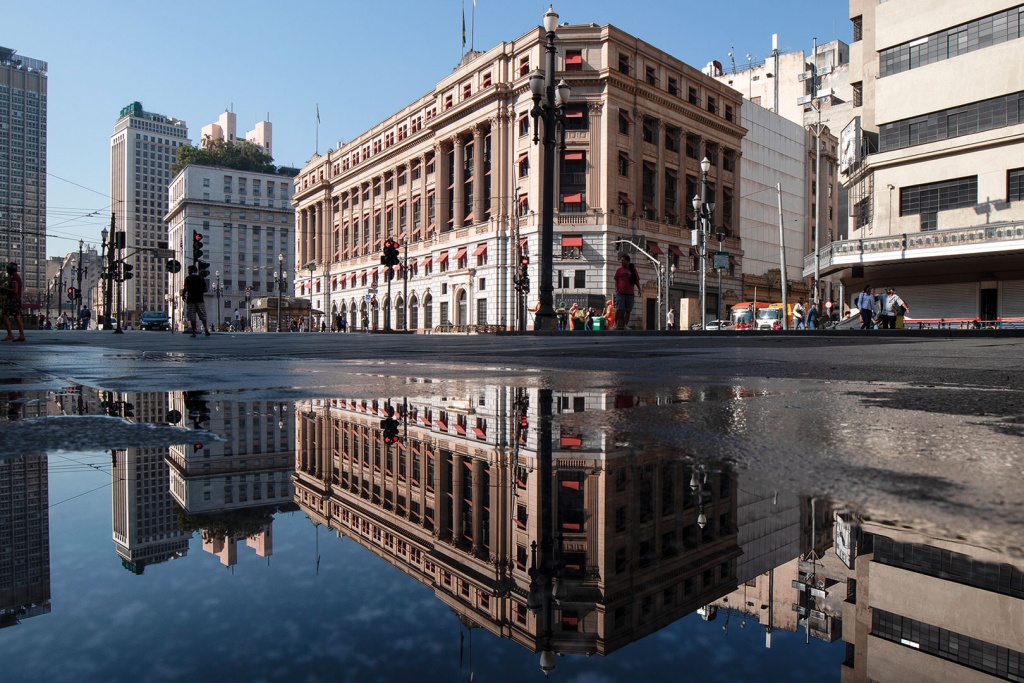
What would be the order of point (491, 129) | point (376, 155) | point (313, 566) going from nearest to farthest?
point (313, 566) → point (491, 129) → point (376, 155)

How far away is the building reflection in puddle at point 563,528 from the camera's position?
2.74ft

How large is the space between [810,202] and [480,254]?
3751 centimetres

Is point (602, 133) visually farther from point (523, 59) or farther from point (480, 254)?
point (480, 254)

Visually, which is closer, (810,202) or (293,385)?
(293,385)

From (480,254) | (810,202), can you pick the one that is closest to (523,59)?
(480,254)

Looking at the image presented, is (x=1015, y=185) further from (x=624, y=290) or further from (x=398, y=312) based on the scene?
(x=398, y=312)

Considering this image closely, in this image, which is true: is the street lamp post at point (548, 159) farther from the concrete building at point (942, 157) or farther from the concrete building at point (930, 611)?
the concrete building at point (942, 157)

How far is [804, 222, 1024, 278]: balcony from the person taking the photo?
27.3 metres

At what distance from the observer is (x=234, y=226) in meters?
101

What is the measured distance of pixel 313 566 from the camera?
0.94 metres

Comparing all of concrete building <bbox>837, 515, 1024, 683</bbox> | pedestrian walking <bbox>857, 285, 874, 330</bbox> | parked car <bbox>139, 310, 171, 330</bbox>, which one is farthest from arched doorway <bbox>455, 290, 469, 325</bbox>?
concrete building <bbox>837, 515, 1024, 683</bbox>

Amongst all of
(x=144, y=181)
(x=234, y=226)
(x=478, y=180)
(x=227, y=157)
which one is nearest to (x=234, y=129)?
(x=144, y=181)

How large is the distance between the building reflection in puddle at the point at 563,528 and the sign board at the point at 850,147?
127ft

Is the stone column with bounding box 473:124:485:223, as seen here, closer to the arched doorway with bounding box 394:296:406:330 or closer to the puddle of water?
the arched doorway with bounding box 394:296:406:330
